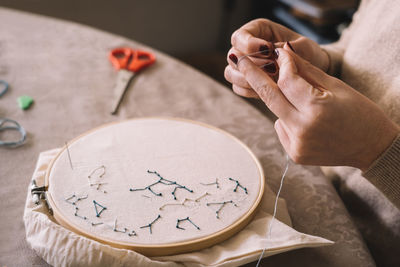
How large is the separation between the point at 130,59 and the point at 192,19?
1.90m

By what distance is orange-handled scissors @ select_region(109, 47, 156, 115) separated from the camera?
3.65 ft

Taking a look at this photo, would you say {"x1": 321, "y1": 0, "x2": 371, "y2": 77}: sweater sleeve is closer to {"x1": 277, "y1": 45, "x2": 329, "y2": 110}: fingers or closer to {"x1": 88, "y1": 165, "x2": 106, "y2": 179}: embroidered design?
{"x1": 277, "y1": 45, "x2": 329, "y2": 110}: fingers

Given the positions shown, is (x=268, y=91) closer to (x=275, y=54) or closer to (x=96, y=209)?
(x=275, y=54)

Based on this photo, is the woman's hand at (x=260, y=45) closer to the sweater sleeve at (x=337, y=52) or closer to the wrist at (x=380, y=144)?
the sweater sleeve at (x=337, y=52)

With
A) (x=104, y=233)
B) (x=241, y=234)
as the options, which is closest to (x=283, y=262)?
(x=241, y=234)

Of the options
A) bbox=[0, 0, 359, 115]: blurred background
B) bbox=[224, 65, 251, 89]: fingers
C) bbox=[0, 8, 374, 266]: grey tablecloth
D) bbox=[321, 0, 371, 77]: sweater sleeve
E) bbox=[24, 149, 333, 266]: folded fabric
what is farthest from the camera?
bbox=[0, 0, 359, 115]: blurred background

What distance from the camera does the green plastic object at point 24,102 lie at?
40.1 inches

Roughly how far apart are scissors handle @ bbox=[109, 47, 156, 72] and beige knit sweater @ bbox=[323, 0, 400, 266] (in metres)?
0.63

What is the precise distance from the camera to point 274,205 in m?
0.72

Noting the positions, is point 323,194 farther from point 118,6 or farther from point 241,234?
point 118,6

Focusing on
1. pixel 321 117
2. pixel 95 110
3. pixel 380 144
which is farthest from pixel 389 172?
pixel 95 110

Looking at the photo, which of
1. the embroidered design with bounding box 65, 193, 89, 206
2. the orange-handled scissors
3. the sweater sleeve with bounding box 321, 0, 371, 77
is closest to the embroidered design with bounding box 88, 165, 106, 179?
the embroidered design with bounding box 65, 193, 89, 206

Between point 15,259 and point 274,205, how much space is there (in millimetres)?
508

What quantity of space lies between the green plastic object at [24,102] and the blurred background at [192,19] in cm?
159
